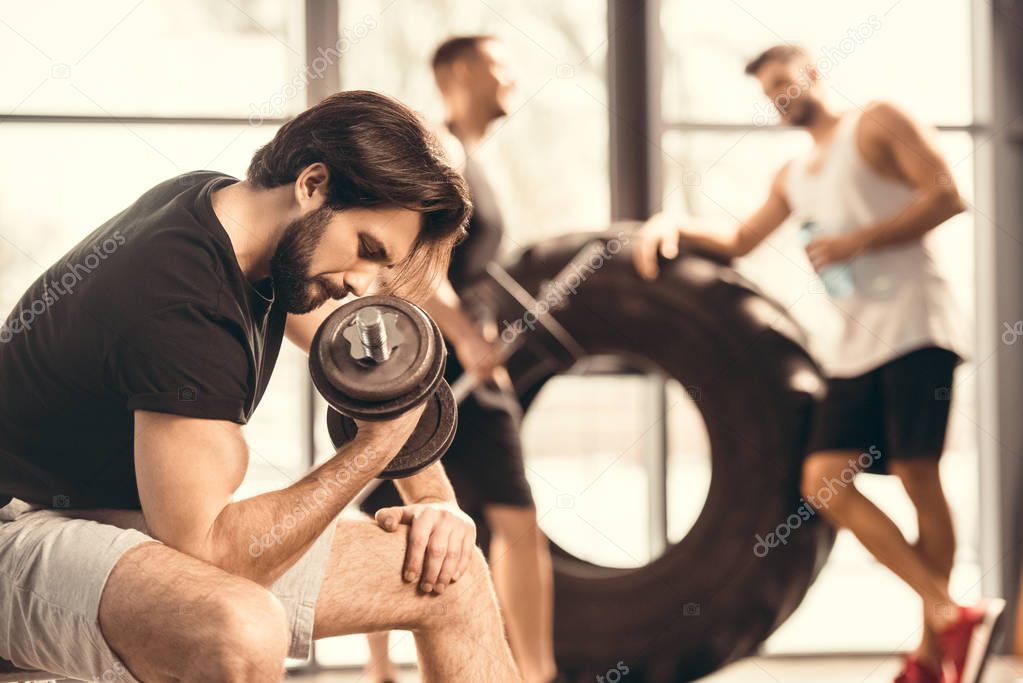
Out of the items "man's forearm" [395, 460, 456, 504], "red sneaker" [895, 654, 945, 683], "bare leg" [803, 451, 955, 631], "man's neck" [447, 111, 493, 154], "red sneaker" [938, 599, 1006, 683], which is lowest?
"red sneaker" [895, 654, 945, 683]

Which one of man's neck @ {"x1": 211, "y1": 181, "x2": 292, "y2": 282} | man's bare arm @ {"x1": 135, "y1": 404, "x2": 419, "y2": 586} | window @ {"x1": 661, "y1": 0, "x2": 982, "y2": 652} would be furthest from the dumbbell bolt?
window @ {"x1": 661, "y1": 0, "x2": 982, "y2": 652}

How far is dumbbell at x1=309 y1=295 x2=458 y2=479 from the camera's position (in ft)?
3.61

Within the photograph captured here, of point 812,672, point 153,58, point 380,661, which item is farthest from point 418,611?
point 153,58

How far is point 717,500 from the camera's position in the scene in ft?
7.37

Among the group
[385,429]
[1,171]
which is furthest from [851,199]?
[1,171]

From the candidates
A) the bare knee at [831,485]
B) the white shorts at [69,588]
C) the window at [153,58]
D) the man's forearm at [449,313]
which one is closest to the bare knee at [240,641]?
the white shorts at [69,588]

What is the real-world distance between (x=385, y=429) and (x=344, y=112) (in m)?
0.47

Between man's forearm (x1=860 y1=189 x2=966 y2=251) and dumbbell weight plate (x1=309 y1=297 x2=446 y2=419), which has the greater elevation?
man's forearm (x1=860 y1=189 x2=966 y2=251)

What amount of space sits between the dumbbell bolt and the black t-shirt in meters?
0.16

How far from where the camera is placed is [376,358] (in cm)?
110

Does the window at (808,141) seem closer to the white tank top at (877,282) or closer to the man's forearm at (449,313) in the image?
the white tank top at (877,282)

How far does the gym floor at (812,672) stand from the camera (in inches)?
93.7

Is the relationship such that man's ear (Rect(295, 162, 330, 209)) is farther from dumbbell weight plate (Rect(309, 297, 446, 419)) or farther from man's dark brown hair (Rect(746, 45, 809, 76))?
man's dark brown hair (Rect(746, 45, 809, 76))

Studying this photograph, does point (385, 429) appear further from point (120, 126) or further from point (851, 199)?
point (120, 126)
